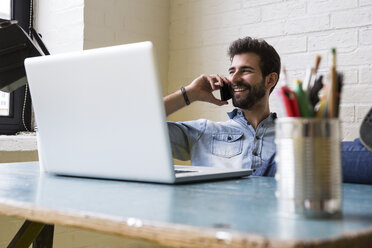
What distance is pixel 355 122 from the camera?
226 cm

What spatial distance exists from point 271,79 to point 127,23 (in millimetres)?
963

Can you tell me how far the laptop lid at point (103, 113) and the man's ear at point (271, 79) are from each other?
52.9 inches

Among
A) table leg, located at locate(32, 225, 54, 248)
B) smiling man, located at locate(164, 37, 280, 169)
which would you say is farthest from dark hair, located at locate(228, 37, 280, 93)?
table leg, located at locate(32, 225, 54, 248)

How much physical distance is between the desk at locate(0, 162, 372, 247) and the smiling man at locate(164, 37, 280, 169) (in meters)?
0.98

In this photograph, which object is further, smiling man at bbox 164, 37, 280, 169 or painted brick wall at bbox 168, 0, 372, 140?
painted brick wall at bbox 168, 0, 372, 140

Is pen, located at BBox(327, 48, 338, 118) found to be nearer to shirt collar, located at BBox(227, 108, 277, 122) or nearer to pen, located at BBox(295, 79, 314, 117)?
pen, located at BBox(295, 79, 314, 117)

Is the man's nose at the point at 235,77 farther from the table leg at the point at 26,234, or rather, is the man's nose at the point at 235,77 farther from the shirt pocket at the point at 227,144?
the table leg at the point at 26,234

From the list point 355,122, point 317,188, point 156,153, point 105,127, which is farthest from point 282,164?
point 355,122

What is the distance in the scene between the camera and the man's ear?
227cm

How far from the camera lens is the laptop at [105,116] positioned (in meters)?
0.92

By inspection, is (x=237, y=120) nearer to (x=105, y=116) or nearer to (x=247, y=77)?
(x=247, y=77)

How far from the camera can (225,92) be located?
2.21 meters

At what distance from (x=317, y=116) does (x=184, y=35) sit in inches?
94.2

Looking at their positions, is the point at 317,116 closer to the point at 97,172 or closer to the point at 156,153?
the point at 156,153
